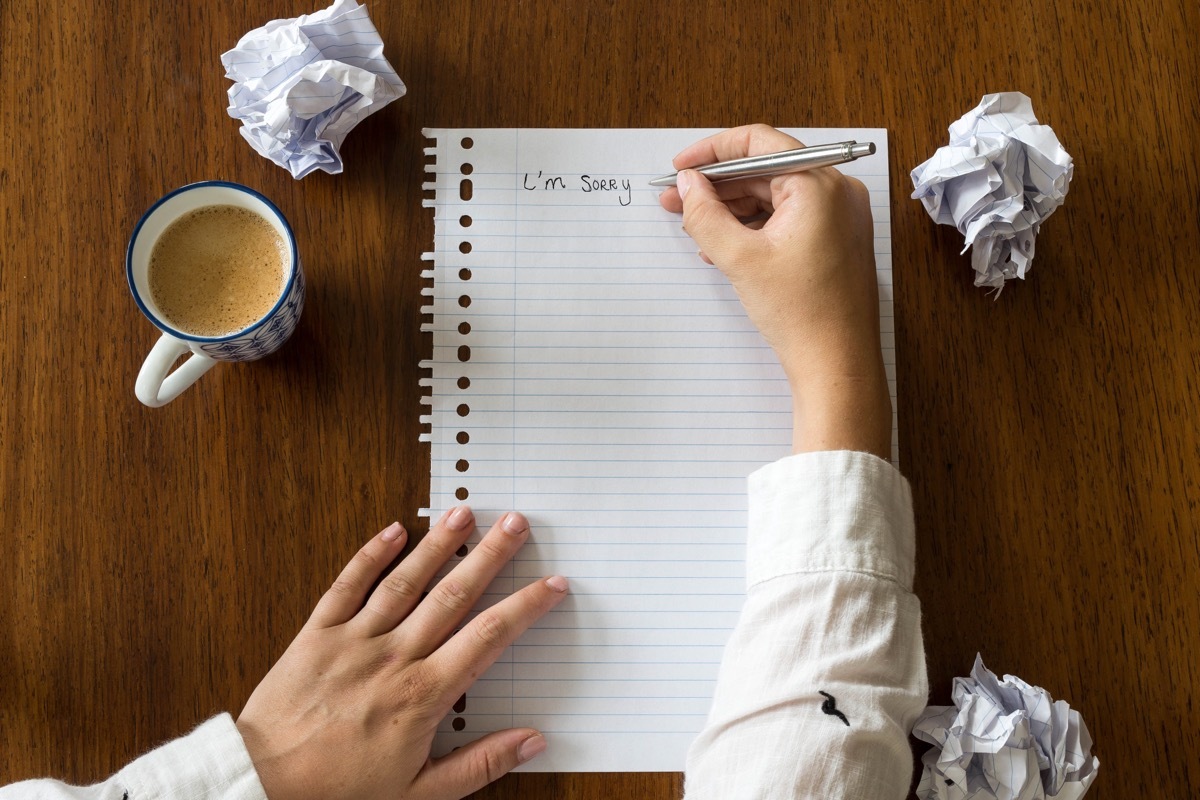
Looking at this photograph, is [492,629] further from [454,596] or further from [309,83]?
[309,83]

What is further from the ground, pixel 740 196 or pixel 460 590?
pixel 740 196

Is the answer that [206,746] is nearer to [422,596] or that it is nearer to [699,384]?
[422,596]

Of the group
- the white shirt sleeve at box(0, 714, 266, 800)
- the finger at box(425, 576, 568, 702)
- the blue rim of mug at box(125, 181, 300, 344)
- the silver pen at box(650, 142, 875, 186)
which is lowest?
the white shirt sleeve at box(0, 714, 266, 800)

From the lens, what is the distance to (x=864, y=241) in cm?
68

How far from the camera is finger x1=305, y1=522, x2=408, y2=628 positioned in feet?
2.16

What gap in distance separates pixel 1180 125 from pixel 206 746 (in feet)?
2.97

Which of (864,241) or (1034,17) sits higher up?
(1034,17)

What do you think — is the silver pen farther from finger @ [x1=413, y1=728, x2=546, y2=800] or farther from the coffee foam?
finger @ [x1=413, y1=728, x2=546, y2=800]

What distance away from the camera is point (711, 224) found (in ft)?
2.20

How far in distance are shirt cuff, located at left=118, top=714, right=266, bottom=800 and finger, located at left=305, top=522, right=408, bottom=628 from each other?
100mm

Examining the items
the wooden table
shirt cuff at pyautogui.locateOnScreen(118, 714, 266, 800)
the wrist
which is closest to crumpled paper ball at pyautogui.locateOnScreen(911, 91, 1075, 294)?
Answer: the wooden table

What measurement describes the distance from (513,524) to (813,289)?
0.29 m

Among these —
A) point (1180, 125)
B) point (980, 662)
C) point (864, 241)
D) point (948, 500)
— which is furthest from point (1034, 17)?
point (980, 662)

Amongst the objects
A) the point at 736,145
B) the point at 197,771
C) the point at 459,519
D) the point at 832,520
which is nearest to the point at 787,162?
the point at 736,145
